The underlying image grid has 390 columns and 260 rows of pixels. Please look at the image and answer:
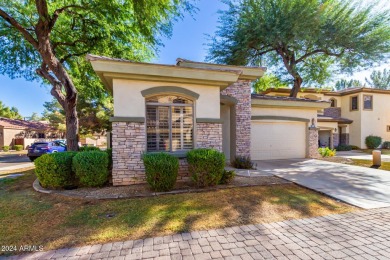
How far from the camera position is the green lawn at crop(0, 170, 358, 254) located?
132 inches

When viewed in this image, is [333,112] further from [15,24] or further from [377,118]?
[15,24]

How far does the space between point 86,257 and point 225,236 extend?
7.14 feet

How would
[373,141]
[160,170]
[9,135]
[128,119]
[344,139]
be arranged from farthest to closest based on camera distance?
[9,135], [344,139], [373,141], [128,119], [160,170]

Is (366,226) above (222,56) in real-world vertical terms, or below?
below

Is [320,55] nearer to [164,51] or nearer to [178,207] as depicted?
[164,51]

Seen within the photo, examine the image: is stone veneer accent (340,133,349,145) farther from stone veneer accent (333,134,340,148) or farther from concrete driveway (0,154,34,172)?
concrete driveway (0,154,34,172)

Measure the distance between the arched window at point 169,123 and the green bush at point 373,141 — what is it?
2218 cm

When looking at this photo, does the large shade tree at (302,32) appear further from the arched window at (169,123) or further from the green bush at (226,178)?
the green bush at (226,178)

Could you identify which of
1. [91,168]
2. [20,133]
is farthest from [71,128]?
[20,133]

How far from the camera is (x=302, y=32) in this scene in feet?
40.7

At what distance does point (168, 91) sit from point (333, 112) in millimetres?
22123

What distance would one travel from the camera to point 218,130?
22.7ft

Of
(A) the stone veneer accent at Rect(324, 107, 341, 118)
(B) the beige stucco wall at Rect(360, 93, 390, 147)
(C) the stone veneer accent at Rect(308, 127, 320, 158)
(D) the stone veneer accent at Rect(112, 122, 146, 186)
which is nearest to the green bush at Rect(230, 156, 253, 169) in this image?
(D) the stone veneer accent at Rect(112, 122, 146, 186)

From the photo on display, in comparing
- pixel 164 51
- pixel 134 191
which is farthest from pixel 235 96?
pixel 134 191
